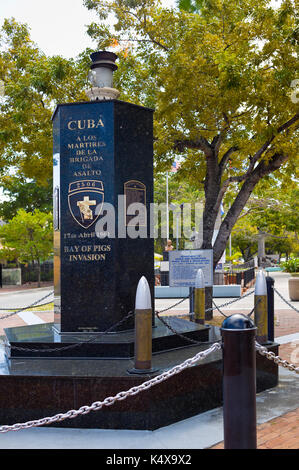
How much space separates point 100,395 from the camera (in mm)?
4652

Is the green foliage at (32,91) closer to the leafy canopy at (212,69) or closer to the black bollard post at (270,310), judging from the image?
the leafy canopy at (212,69)

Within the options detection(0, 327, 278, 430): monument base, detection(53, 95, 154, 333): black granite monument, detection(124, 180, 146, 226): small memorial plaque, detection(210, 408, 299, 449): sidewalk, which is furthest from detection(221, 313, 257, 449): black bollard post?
detection(124, 180, 146, 226): small memorial plaque

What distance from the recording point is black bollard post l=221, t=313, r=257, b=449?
9.86ft

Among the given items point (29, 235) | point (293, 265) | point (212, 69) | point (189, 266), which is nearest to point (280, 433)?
point (189, 266)

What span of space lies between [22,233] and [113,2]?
20626mm

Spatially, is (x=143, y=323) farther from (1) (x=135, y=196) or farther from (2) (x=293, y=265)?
(2) (x=293, y=265)

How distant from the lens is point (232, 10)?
1120 centimetres

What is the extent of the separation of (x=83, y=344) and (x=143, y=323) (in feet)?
4.37

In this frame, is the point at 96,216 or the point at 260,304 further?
the point at 96,216

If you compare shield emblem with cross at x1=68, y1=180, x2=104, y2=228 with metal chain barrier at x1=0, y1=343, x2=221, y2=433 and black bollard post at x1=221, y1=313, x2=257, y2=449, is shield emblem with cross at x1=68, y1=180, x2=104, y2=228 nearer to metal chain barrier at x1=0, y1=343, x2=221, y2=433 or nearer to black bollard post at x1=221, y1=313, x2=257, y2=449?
metal chain barrier at x1=0, y1=343, x2=221, y2=433

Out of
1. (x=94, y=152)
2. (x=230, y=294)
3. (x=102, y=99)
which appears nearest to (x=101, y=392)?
(x=94, y=152)

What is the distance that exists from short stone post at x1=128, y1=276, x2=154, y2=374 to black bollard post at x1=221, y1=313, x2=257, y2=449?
1.41 m

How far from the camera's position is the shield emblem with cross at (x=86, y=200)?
6.21m
